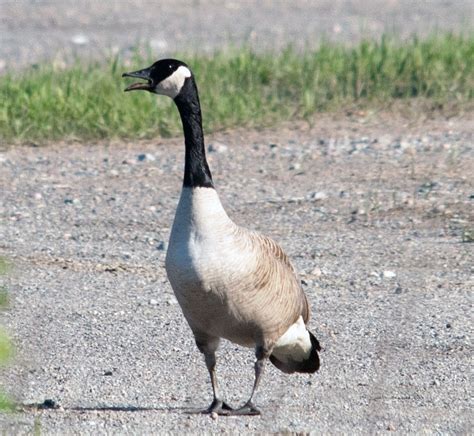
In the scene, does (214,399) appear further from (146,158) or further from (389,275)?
(146,158)

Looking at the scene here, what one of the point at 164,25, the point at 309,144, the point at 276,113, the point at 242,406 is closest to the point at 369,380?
the point at 242,406

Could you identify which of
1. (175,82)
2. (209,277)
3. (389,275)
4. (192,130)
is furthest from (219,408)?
(389,275)

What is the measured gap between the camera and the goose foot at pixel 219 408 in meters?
5.59

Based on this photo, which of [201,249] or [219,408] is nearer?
[201,249]

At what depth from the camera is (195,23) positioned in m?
19.7

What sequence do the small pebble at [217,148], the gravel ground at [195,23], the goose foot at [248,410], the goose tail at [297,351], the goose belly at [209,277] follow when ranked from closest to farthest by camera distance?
the goose belly at [209,277]
the goose foot at [248,410]
the goose tail at [297,351]
the small pebble at [217,148]
the gravel ground at [195,23]

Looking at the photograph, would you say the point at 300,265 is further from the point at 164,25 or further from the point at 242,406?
the point at 164,25

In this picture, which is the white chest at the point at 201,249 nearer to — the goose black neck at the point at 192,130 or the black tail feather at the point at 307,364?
the goose black neck at the point at 192,130

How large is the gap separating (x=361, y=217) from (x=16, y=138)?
Result: 3.65 metres

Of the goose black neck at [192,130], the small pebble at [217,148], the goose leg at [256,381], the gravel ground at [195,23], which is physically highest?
the goose black neck at [192,130]

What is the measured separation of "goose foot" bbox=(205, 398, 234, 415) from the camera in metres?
5.59

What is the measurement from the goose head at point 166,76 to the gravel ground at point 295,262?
4.26 feet

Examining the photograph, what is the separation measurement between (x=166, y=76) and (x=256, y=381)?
1.39 metres

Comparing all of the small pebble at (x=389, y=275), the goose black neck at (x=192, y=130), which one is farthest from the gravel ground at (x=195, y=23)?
the goose black neck at (x=192, y=130)
